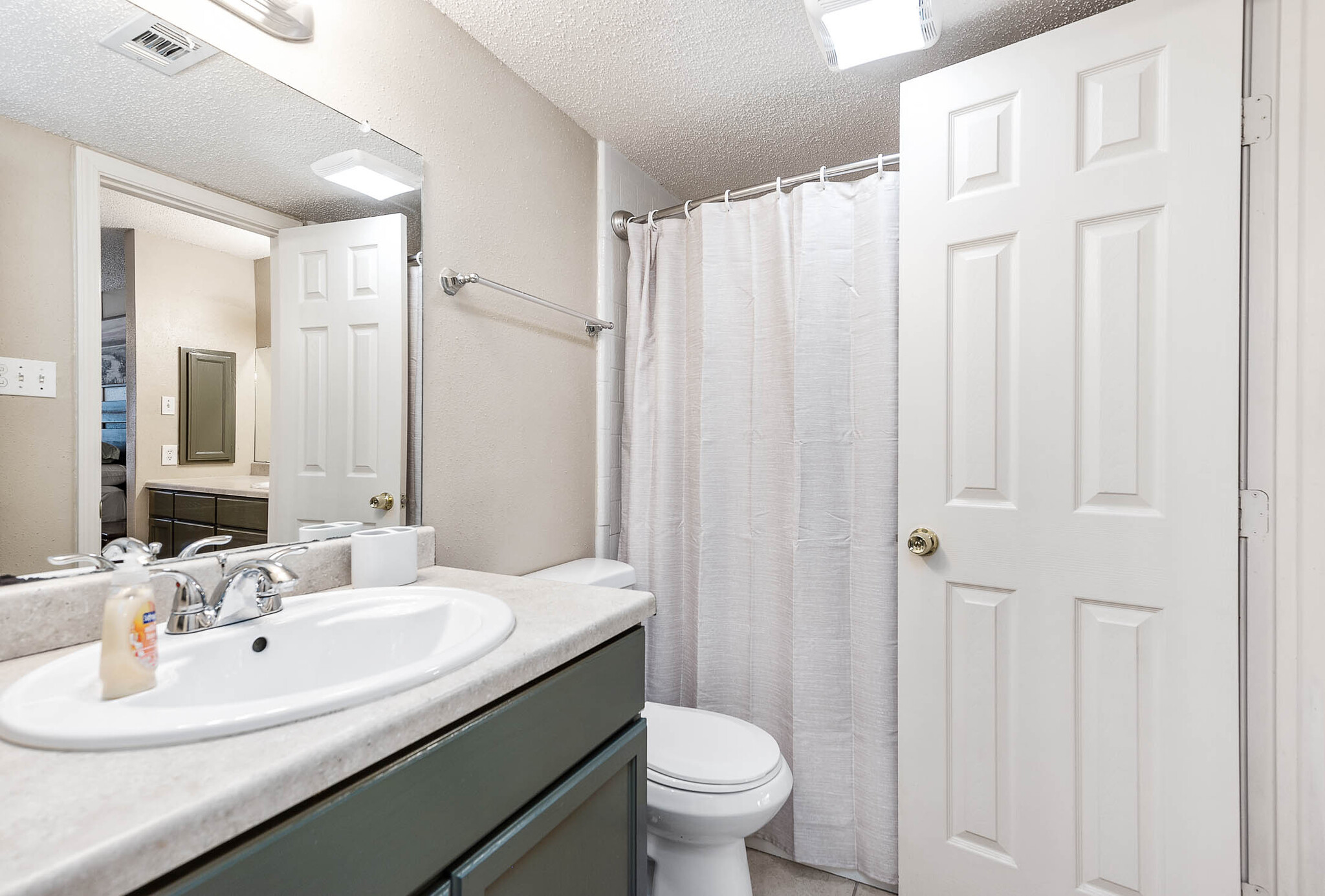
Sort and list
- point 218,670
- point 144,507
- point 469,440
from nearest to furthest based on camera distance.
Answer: point 218,670, point 144,507, point 469,440

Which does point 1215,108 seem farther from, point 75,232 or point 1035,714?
point 75,232

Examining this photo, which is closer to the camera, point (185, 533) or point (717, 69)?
point (185, 533)

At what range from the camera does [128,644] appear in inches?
27.4

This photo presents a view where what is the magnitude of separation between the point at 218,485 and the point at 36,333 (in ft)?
1.06

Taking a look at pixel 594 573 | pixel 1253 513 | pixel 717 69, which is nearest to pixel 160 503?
pixel 594 573

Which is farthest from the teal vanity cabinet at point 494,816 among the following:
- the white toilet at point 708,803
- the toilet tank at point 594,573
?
the toilet tank at point 594,573

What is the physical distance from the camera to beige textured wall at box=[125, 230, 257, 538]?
3.15 feet

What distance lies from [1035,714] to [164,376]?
71.3 inches

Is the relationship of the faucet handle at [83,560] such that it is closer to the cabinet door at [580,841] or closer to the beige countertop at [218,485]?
the beige countertop at [218,485]

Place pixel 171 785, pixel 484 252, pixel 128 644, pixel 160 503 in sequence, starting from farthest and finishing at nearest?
pixel 484 252, pixel 160 503, pixel 128 644, pixel 171 785

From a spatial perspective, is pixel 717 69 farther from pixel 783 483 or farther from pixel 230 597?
pixel 230 597

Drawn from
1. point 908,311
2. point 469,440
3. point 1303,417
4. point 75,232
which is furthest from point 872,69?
point 75,232

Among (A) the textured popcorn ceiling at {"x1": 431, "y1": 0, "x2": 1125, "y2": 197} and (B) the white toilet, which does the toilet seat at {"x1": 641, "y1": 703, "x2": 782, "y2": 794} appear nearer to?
(B) the white toilet

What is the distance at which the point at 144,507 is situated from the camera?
97cm
